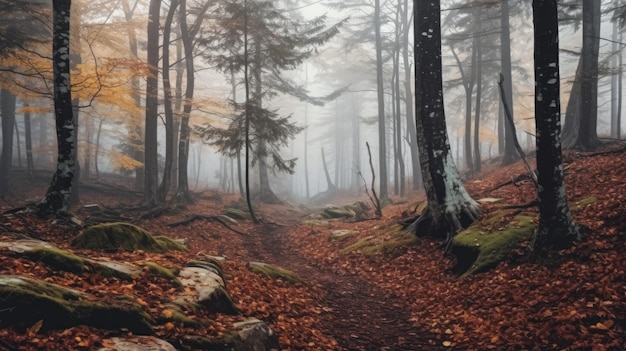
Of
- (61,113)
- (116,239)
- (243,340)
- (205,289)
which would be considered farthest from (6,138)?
(243,340)

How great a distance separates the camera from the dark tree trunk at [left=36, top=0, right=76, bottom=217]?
788 centimetres

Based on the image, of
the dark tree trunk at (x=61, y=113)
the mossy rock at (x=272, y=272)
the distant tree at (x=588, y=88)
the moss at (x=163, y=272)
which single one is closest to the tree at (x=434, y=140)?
the mossy rock at (x=272, y=272)

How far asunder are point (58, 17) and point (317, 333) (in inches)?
338

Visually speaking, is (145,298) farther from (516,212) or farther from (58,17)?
(516,212)

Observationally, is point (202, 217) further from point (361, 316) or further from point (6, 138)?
point (6, 138)

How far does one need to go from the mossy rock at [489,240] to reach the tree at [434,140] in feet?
2.58

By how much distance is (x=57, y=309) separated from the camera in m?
Result: 3.45

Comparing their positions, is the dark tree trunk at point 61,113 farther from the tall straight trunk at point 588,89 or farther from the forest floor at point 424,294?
the tall straight trunk at point 588,89

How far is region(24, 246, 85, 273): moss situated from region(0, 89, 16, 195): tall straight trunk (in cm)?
→ 1832

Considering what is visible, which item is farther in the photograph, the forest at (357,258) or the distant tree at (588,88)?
the distant tree at (588,88)

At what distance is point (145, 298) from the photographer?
14.9ft

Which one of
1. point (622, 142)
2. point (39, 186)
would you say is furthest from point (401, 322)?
point (39, 186)

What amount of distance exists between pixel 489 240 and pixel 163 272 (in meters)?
6.40

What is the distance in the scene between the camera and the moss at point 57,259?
471cm
